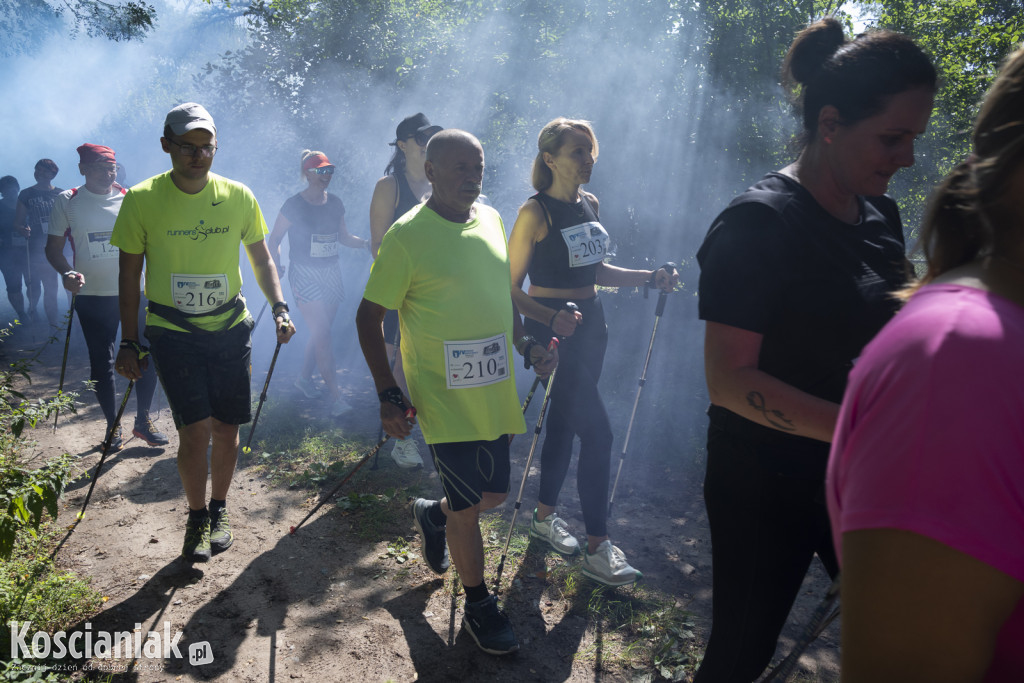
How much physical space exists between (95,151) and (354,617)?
14.9 ft

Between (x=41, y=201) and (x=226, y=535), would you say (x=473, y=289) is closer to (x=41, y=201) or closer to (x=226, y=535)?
(x=226, y=535)

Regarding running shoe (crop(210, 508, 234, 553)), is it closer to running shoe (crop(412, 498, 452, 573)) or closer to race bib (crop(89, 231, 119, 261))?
running shoe (crop(412, 498, 452, 573))

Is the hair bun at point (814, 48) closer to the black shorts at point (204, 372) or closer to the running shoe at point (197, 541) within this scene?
the black shorts at point (204, 372)

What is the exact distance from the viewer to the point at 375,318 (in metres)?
3.12

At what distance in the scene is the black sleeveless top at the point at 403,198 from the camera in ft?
18.2

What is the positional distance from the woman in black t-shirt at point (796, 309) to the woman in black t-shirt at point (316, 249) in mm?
5564

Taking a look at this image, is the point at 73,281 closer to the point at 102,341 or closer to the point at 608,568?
the point at 102,341

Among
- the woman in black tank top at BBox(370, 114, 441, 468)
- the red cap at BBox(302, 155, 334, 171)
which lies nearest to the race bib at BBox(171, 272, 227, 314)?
the woman in black tank top at BBox(370, 114, 441, 468)

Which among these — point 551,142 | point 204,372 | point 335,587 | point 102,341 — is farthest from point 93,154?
point 335,587

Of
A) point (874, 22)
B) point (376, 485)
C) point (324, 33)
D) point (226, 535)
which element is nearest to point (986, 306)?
point (226, 535)

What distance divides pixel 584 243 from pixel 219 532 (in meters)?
2.85

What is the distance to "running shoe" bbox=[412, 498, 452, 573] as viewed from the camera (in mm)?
3871

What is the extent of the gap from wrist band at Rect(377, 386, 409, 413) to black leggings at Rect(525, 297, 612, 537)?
1.16 meters

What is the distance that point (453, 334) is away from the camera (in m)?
3.11
